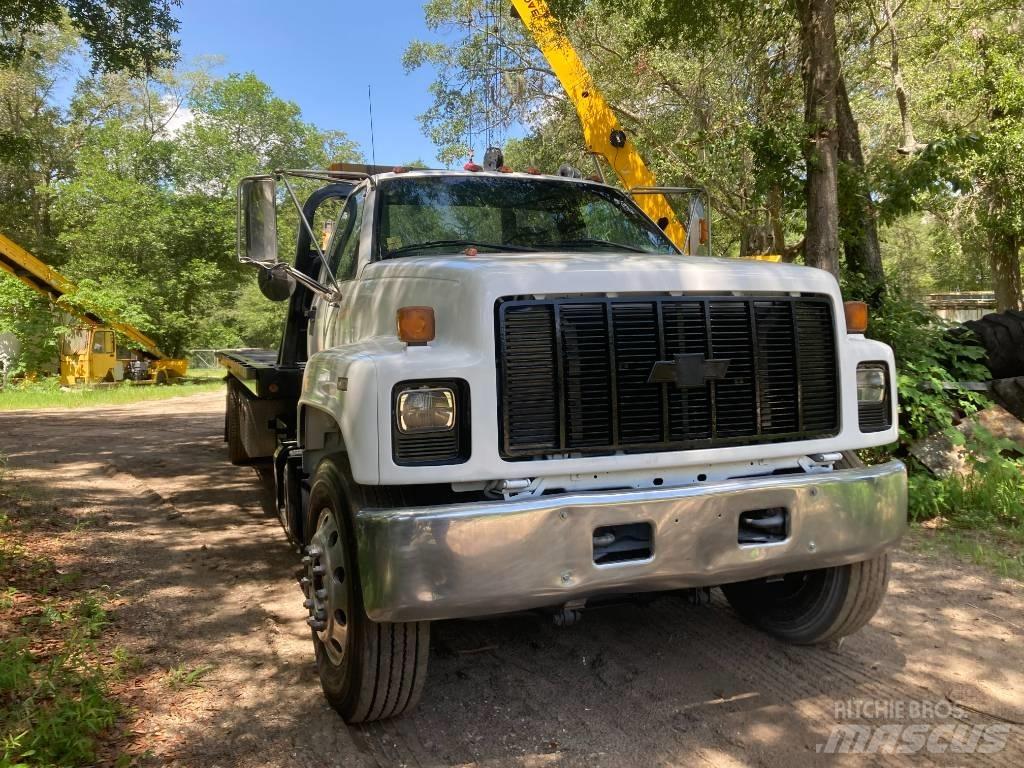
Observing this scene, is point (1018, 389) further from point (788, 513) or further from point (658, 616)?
point (788, 513)

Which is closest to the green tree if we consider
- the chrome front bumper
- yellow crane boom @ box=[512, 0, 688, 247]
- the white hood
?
yellow crane boom @ box=[512, 0, 688, 247]

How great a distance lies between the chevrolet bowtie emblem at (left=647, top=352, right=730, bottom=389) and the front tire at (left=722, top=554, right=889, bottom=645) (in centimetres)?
116

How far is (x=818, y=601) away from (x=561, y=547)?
1.69 metres

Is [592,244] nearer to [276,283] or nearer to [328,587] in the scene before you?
[276,283]

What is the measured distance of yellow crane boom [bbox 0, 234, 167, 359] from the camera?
71.6ft

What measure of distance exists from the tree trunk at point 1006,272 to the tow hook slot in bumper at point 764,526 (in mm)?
17714

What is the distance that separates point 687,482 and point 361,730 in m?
1.60

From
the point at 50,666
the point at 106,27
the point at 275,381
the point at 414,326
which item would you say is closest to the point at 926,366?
the point at 275,381

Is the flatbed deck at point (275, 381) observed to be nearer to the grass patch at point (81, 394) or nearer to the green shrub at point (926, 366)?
the green shrub at point (926, 366)

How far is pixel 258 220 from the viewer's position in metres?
3.79

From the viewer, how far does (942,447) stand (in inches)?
262

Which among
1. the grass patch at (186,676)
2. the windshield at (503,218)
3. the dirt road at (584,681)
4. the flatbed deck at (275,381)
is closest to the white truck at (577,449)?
the dirt road at (584,681)

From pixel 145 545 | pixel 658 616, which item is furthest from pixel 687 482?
pixel 145 545

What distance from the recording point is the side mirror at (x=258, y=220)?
3.76m
